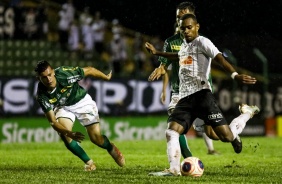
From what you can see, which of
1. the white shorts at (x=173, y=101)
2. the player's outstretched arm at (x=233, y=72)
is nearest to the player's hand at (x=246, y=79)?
the player's outstretched arm at (x=233, y=72)

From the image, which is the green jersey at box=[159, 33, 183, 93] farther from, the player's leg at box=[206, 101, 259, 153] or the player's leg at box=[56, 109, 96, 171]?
the player's leg at box=[56, 109, 96, 171]

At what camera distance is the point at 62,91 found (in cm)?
1136

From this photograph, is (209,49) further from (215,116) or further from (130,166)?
(130,166)

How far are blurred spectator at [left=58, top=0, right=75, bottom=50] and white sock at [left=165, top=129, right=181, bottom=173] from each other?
15.1 metres

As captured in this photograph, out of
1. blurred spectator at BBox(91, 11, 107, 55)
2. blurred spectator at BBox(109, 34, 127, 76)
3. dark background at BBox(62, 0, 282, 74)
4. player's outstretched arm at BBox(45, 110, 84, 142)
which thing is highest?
dark background at BBox(62, 0, 282, 74)

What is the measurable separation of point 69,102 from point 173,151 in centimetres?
234

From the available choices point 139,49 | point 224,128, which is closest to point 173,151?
point 224,128

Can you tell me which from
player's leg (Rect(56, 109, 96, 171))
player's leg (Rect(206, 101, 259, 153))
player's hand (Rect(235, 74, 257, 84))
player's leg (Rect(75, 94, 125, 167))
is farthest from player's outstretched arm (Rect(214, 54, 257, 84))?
player's leg (Rect(56, 109, 96, 171))

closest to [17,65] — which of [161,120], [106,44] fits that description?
[106,44]

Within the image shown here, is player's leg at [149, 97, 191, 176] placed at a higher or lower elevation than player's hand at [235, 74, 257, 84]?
lower

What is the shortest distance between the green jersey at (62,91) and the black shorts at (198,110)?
5.99ft

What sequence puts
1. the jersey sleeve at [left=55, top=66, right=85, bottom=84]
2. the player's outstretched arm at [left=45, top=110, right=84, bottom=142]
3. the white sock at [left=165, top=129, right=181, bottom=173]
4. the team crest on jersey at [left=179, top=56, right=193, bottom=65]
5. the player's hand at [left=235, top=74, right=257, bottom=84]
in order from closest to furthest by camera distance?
the player's hand at [left=235, top=74, right=257, bottom=84]
the player's outstretched arm at [left=45, top=110, right=84, bottom=142]
the white sock at [left=165, top=129, right=181, bottom=173]
the team crest on jersey at [left=179, top=56, right=193, bottom=65]
the jersey sleeve at [left=55, top=66, right=85, bottom=84]

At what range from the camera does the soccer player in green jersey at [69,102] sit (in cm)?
1099

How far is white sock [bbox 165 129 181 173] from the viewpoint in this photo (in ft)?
32.6
